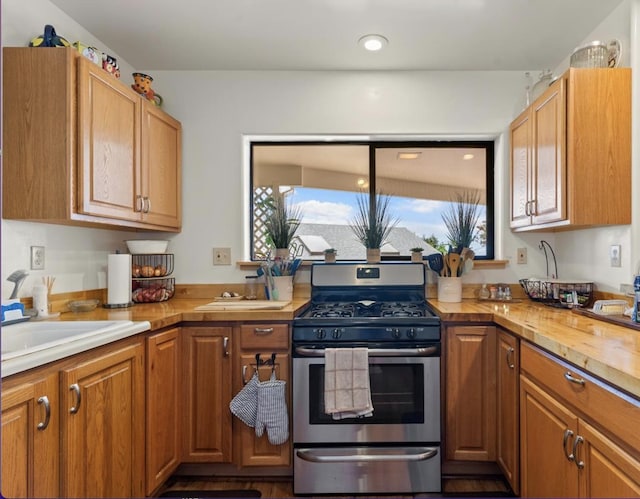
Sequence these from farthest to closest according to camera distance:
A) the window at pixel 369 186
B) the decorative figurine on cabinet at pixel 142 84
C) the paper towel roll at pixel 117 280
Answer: the window at pixel 369 186, the decorative figurine on cabinet at pixel 142 84, the paper towel roll at pixel 117 280

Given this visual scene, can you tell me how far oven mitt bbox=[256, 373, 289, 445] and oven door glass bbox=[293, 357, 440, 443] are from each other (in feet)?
0.24

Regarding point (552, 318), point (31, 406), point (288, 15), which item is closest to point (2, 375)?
point (31, 406)

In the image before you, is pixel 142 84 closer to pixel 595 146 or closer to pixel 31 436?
pixel 31 436

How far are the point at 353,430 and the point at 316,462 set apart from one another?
238 mm

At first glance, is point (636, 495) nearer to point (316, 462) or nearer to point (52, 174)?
point (316, 462)

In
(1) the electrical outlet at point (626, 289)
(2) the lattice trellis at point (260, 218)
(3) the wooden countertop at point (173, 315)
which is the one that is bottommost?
(3) the wooden countertop at point (173, 315)

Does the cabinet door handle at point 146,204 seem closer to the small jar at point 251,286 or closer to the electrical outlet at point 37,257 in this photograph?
the electrical outlet at point 37,257

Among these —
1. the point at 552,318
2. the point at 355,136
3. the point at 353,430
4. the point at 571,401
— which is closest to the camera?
the point at 571,401

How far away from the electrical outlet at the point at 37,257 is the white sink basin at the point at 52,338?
1.00ft

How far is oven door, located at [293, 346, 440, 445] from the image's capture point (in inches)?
74.0

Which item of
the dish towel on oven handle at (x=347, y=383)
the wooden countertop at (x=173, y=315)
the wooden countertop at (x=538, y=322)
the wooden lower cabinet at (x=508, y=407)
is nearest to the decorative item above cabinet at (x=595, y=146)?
the wooden countertop at (x=538, y=322)

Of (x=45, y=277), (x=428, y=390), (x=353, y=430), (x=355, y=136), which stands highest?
(x=355, y=136)

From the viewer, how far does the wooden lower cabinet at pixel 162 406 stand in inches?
65.9

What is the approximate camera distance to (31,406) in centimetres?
108
